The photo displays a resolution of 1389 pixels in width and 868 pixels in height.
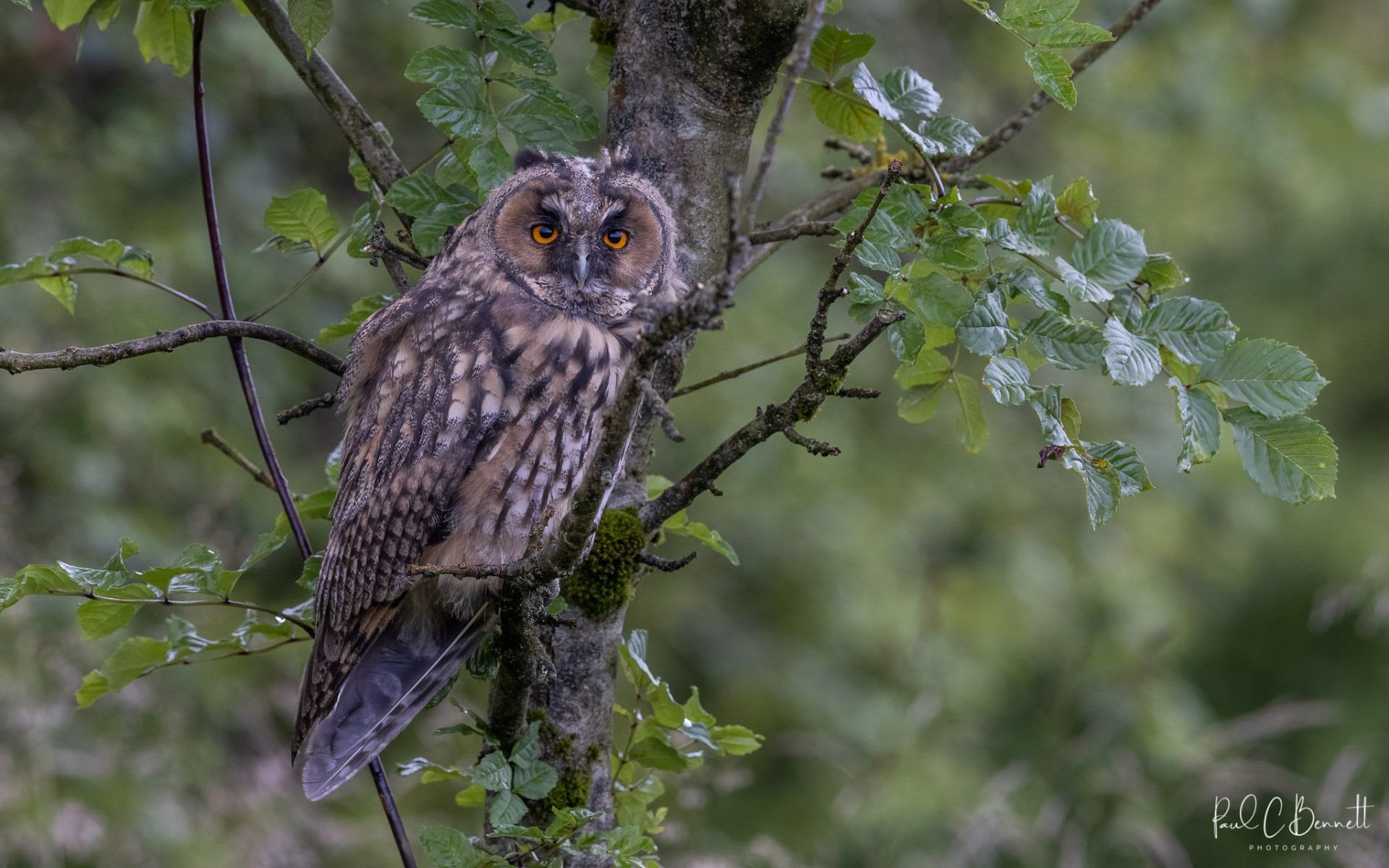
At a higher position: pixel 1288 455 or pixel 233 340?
pixel 1288 455

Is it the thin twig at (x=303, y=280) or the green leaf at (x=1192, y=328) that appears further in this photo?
the thin twig at (x=303, y=280)

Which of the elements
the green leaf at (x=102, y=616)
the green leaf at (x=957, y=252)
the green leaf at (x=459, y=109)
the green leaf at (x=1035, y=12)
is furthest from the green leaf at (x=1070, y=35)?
the green leaf at (x=102, y=616)

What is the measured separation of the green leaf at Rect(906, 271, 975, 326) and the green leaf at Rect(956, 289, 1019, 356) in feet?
0.10

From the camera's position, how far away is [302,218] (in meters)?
1.86

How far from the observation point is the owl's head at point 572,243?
6.44 feet

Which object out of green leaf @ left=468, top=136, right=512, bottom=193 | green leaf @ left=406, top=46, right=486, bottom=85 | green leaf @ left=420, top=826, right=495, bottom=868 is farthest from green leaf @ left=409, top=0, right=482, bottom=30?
green leaf @ left=420, top=826, right=495, bottom=868

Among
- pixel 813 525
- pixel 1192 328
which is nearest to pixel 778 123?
pixel 1192 328

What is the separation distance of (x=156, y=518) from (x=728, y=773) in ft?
9.22

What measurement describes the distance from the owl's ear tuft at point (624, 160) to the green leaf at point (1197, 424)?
0.86 meters

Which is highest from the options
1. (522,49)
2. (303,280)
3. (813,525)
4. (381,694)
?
(522,49)

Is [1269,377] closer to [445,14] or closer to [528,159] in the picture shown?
[445,14]

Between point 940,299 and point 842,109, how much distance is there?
47cm

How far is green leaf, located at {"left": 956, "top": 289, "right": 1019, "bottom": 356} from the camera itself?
131 cm

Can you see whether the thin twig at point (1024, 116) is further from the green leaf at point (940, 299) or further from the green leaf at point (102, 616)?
the green leaf at point (102, 616)
